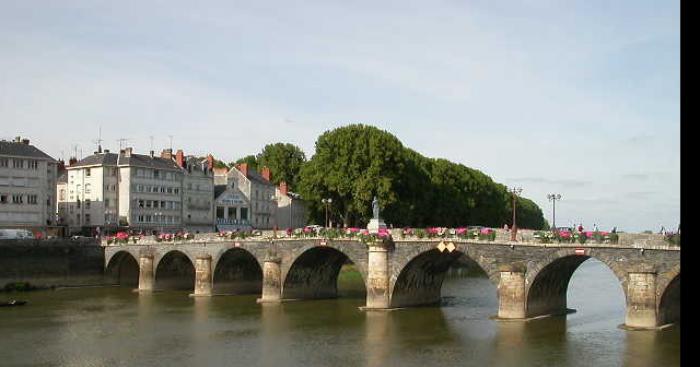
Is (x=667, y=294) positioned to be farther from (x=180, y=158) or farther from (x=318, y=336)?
(x=180, y=158)

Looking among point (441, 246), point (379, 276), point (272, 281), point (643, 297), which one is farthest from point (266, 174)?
point (643, 297)

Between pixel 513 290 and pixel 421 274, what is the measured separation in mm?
11738

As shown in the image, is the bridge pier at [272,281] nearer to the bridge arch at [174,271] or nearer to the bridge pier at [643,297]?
the bridge arch at [174,271]

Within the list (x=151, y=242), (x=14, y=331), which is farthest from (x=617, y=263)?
(x=151, y=242)

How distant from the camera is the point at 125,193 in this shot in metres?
107

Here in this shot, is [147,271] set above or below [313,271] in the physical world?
below

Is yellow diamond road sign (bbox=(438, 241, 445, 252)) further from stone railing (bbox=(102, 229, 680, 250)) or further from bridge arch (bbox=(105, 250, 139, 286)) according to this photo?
bridge arch (bbox=(105, 250, 139, 286))

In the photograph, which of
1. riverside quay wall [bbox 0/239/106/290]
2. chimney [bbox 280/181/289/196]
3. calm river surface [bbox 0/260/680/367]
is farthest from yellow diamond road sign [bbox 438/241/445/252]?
chimney [bbox 280/181/289/196]

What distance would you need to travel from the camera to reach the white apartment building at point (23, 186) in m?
93.0

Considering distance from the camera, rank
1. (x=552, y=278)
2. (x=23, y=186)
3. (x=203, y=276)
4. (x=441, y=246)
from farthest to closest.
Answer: (x=23, y=186) → (x=203, y=276) → (x=441, y=246) → (x=552, y=278)

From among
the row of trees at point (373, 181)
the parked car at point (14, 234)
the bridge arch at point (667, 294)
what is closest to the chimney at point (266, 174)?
the row of trees at point (373, 181)

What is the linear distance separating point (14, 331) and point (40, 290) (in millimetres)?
33270

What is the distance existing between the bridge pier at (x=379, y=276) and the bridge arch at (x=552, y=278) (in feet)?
37.0

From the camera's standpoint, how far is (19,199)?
9406cm
